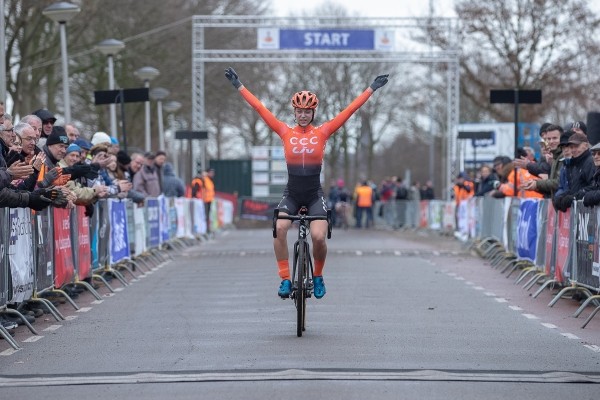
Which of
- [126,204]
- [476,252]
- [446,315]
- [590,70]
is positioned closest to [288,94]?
[590,70]

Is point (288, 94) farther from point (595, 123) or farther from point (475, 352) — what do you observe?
point (475, 352)

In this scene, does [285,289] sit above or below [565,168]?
below

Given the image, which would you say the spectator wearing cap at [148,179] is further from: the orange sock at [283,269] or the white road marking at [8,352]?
the white road marking at [8,352]

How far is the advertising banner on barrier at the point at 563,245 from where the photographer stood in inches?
639

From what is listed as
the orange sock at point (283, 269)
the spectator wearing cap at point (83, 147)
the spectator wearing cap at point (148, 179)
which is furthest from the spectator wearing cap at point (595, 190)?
the spectator wearing cap at point (148, 179)

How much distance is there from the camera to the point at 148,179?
2691cm

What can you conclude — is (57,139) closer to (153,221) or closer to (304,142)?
(304,142)

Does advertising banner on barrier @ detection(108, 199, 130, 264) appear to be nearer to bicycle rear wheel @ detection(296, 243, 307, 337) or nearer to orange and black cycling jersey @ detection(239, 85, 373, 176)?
orange and black cycling jersey @ detection(239, 85, 373, 176)

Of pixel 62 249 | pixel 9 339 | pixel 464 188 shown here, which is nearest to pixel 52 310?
pixel 62 249

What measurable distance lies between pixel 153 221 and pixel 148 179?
5.28 ft

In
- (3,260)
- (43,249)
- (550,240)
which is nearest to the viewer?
(3,260)

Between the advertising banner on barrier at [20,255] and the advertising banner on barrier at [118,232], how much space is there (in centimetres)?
569

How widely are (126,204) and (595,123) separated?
702cm

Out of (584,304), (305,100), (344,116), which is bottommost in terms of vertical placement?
(584,304)
